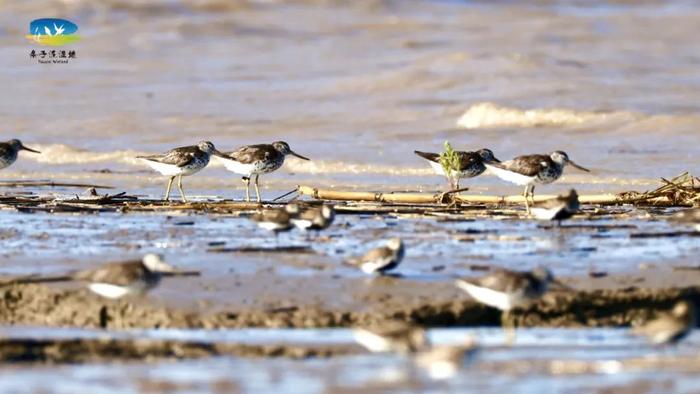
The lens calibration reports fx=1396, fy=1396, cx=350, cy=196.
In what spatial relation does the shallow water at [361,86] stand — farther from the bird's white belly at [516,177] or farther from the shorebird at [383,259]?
the shorebird at [383,259]

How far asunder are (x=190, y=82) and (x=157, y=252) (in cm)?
2560

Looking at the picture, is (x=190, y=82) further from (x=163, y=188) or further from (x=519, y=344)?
(x=519, y=344)

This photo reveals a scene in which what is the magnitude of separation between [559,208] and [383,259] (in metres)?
3.77

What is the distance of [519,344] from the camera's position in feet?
33.4

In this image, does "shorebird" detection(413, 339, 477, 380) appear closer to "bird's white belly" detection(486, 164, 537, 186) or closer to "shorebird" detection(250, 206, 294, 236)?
"shorebird" detection(250, 206, 294, 236)

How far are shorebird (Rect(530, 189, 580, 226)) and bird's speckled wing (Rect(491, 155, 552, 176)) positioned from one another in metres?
2.96

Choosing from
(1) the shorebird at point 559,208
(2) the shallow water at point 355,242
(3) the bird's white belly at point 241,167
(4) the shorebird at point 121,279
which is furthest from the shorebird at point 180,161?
(4) the shorebird at point 121,279

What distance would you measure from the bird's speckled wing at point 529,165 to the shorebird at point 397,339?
30.3ft

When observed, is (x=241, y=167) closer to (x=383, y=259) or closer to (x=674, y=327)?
(x=383, y=259)

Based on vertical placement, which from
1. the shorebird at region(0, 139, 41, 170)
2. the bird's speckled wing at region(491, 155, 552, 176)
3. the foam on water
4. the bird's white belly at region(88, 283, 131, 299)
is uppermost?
the foam on water

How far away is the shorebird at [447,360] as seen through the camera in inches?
350

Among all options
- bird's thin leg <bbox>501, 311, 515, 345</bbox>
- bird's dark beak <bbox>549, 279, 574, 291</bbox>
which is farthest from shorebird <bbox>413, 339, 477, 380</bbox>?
bird's dark beak <bbox>549, 279, 574, 291</bbox>

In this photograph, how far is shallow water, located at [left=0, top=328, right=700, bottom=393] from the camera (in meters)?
→ 8.70

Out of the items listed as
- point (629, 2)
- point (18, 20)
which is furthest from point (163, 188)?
point (629, 2)
